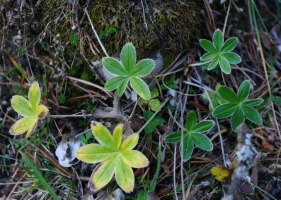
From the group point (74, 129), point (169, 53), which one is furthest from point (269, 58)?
point (74, 129)

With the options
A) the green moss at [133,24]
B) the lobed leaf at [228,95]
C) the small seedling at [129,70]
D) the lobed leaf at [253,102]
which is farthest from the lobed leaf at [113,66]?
the lobed leaf at [253,102]

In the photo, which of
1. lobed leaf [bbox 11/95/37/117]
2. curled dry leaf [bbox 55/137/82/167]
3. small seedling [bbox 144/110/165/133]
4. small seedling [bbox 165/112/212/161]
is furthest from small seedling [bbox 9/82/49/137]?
small seedling [bbox 165/112/212/161]

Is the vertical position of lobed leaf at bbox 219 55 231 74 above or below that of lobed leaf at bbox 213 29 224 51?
below

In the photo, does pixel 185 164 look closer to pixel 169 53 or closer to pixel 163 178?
pixel 163 178

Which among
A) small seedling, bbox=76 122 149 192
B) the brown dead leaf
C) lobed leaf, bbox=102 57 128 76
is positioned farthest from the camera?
the brown dead leaf

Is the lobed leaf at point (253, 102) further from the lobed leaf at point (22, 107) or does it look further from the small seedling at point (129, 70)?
the lobed leaf at point (22, 107)

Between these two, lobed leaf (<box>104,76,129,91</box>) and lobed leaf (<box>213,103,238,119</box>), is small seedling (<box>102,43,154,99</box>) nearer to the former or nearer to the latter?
lobed leaf (<box>104,76,129,91</box>)
